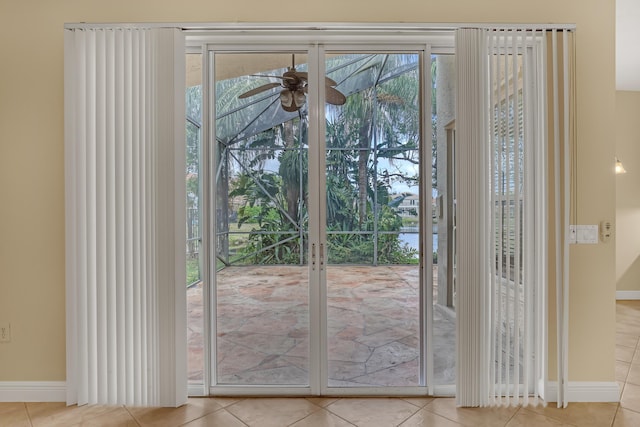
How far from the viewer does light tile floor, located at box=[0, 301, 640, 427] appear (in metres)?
2.24

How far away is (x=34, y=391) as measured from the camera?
2479mm

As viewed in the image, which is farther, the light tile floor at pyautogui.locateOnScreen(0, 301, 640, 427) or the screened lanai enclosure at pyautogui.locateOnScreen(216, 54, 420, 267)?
the screened lanai enclosure at pyautogui.locateOnScreen(216, 54, 420, 267)

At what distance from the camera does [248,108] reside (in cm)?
258

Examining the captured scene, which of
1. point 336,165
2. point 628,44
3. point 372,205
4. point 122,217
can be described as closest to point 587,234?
point 372,205

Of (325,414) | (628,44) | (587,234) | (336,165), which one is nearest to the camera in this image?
(325,414)

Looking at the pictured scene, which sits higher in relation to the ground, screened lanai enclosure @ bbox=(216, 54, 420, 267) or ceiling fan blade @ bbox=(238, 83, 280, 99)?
ceiling fan blade @ bbox=(238, 83, 280, 99)

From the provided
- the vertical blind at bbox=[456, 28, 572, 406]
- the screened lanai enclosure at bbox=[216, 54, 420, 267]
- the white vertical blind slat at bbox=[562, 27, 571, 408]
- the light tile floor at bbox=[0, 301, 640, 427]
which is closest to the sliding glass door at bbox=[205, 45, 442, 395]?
the screened lanai enclosure at bbox=[216, 54, 420, 267]

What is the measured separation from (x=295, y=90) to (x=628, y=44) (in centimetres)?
335

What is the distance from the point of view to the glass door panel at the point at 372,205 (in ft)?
8.39

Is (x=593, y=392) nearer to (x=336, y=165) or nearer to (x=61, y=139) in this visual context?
(x=336, y=165)

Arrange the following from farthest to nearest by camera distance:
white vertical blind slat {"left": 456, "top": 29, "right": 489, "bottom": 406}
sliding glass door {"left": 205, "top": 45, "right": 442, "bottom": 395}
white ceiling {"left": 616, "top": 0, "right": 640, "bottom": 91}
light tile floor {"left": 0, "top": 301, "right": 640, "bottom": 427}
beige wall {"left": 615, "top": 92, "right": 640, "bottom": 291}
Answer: beige wall {"left": 615, "top": 92, "right": 640, "bottom": 291} < white ceiling {"left": 616, "top": 0, "right": 640, "bottom": 91} < sliding glass door {"left": 205, "top": 45, "right": 442, "bottom": 395} < white vertical blind slat {"left": 456, "top": 29, "right": 489, "bottom": 406} < light tile floor {"left": 0, "top": 301, "right": 640, "bottom": 427}

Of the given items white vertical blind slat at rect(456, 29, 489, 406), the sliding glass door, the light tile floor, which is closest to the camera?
the light tile floor

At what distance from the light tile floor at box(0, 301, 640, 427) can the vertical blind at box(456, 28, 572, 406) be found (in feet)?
0.40

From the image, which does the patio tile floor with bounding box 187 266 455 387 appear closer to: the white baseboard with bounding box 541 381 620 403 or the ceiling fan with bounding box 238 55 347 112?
the white baseboard with bounding box 541 381 620 403
